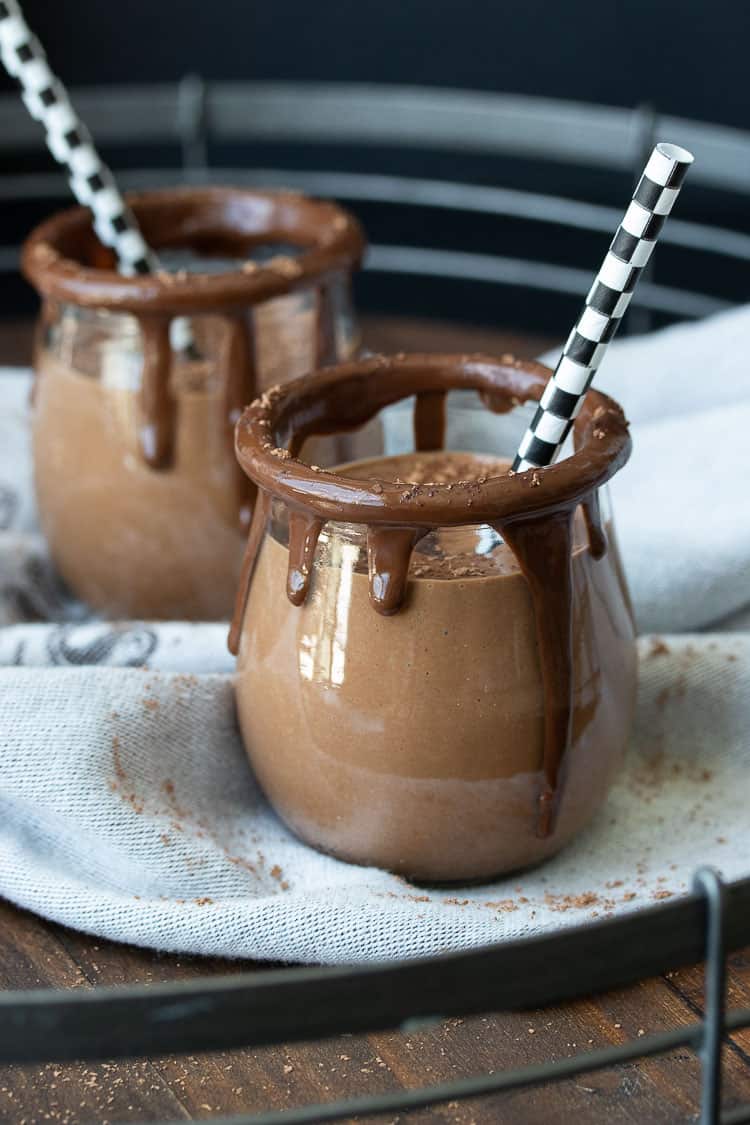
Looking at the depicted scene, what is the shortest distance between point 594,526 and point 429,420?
0.42 feet

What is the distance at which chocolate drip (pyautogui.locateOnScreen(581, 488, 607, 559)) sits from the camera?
582 millimetres

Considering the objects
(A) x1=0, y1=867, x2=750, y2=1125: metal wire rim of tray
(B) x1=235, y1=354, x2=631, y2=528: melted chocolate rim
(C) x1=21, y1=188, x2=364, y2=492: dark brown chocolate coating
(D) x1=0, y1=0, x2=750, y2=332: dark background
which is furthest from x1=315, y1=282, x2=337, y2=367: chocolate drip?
(D) x1=0, y1=0, x2=750, y2=332: dark background

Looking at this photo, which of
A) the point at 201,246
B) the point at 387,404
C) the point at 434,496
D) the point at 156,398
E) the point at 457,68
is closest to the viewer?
the point at 434,496

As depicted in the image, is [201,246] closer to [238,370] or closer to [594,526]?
[238,370]

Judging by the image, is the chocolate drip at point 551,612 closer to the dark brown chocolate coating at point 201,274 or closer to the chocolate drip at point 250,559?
the chocolate drip at point 250,559

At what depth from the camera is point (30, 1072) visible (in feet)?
1.74

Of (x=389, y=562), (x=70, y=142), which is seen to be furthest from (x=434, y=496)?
(x=70, y=142)

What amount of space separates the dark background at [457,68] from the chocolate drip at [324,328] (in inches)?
48.1

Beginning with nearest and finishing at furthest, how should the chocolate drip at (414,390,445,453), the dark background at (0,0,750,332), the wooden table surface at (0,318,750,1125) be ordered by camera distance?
the wooden table surface at (0,318,750,1125)
the chocolate drip at (414,390,445,453)
the dark background at (0,0,750,332)

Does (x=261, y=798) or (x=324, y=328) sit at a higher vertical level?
(x=324, y=328)

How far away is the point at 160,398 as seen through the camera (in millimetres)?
782

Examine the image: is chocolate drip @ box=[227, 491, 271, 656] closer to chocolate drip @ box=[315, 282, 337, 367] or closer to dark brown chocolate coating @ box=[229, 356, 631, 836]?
dark brown chocolate coating @ box=[229, 356, 631, 836]

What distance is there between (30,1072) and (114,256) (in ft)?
1.76

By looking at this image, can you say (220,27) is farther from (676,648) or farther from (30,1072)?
(30,1072)
